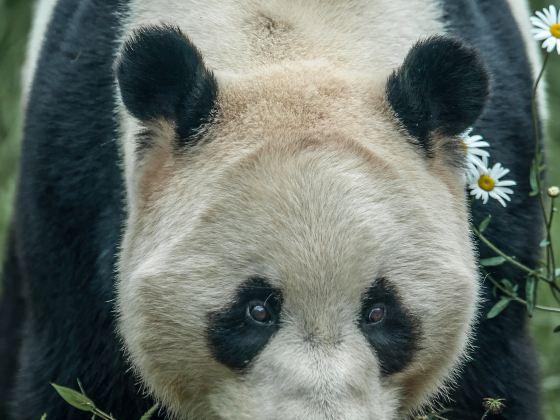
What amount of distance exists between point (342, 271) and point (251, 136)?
1.46 feet

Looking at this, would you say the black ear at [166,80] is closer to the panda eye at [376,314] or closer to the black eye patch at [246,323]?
the black eye patch at [246,323]

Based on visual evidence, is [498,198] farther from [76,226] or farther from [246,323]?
[76,226]

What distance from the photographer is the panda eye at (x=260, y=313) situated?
324 centimetres

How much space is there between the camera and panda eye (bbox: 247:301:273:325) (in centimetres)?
324

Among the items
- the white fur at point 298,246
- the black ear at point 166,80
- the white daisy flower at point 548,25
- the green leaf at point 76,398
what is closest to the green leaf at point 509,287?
the white fur at point 298,246

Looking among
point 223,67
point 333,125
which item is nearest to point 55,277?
point 223,67

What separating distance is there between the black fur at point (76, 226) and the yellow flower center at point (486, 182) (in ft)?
3.43

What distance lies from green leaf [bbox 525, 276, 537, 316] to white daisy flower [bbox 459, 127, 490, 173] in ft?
1.23

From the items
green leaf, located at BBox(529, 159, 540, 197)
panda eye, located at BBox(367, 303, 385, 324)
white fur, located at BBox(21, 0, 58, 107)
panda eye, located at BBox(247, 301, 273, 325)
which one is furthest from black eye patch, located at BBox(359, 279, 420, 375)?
white fur, located at BBox(21, 0, 58, 107)

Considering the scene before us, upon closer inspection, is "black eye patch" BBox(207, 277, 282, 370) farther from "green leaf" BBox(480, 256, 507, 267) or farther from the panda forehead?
"green leaf" BBox(480, 256, 507, 267)

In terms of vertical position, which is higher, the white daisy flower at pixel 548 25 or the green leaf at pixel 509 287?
the white daisy flower at pixel 548 25

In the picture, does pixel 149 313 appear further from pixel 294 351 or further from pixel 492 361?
pixel 492 361

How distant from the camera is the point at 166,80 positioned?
3.36 m

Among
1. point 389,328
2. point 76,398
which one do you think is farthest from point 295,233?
point 76,398
